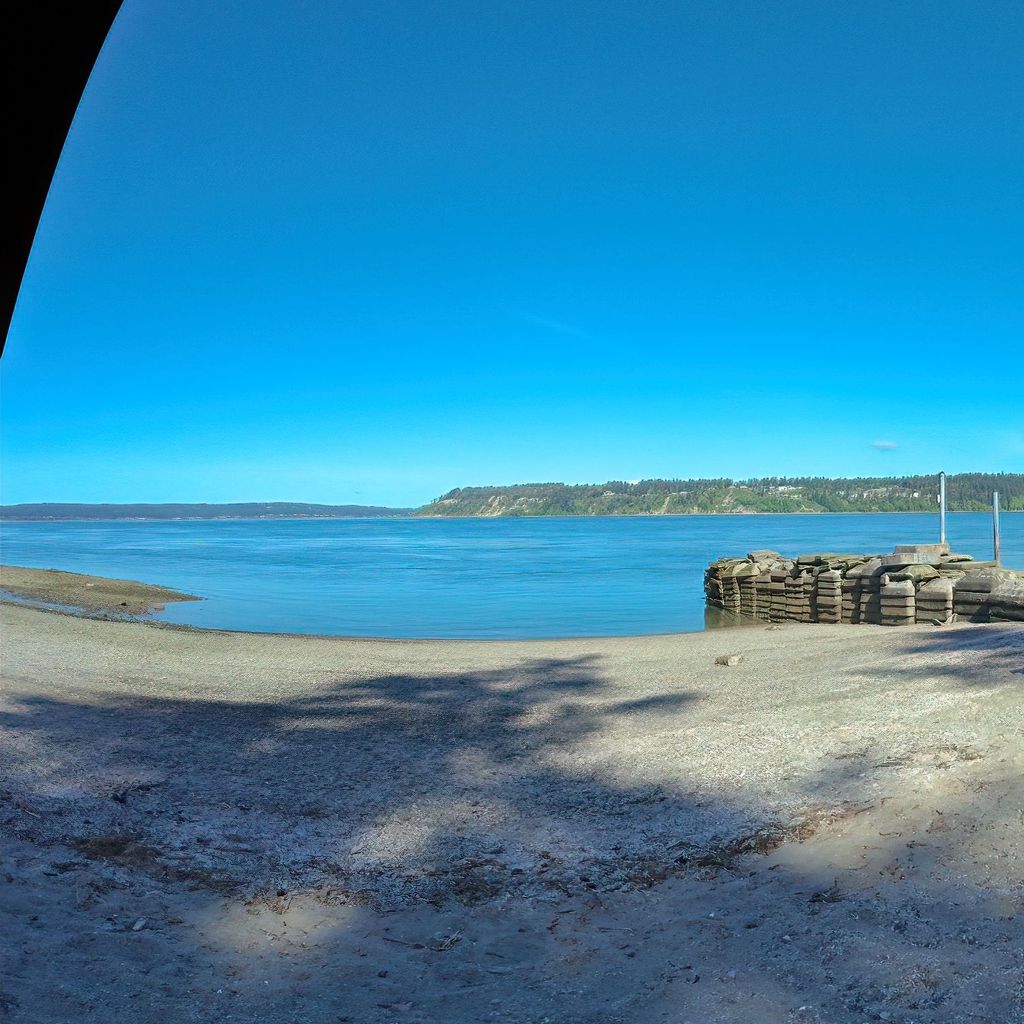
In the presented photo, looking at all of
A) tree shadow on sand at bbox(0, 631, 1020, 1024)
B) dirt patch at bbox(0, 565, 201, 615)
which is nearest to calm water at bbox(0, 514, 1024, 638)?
dirt patch at bbox(0, 565, 201, 615)

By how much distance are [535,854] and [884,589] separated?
14.2 meters

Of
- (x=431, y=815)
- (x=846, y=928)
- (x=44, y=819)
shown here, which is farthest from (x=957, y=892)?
(x=44, y=819)

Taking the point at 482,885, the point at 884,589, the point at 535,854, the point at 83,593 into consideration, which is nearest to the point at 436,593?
the point at 83,593

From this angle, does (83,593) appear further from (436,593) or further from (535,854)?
(535,854)

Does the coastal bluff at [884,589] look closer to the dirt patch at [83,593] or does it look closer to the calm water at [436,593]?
the calm water at [436,593]

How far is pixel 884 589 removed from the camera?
17312 mm

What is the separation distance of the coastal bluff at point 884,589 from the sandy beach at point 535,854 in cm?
642

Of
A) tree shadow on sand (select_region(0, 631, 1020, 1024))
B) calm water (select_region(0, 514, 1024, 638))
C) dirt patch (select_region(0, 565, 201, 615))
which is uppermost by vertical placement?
tree shadow on sand (select_region(0, 631, 1020, 1024))

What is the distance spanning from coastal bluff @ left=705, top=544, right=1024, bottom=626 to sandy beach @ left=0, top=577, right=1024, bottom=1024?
6422mm

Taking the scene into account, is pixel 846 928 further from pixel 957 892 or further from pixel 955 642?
pixel 955 642

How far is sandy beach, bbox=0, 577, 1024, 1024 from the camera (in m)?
3.46

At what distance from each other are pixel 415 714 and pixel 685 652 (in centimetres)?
611

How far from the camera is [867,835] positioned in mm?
4770

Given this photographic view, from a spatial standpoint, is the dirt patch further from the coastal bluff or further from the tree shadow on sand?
the tree shadow on sand
